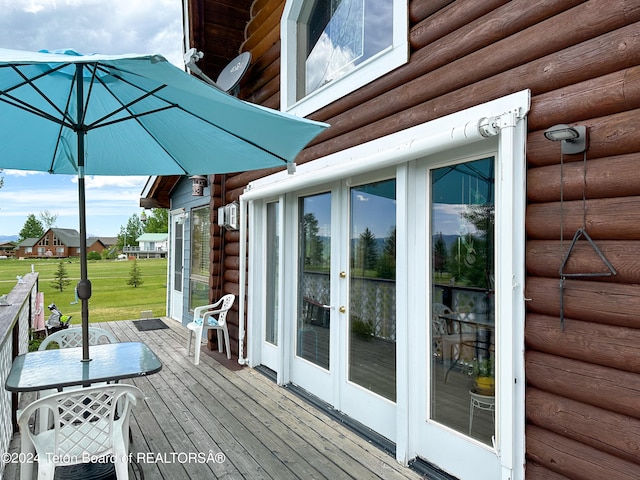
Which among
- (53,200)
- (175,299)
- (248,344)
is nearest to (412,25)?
(248,344)

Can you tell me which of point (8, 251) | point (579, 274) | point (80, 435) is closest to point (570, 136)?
point (579, 274)

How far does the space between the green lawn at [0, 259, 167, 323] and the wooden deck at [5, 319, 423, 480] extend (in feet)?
15.9

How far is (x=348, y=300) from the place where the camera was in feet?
10.7

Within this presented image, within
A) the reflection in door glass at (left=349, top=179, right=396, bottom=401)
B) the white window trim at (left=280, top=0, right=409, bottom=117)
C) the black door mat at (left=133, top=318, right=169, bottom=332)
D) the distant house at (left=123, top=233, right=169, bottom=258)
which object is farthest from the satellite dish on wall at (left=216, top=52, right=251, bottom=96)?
the distant house at (left=123, top=233, right=169, bottom=258)

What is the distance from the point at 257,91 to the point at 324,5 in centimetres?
127

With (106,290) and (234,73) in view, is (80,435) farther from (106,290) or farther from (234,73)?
(106,290)

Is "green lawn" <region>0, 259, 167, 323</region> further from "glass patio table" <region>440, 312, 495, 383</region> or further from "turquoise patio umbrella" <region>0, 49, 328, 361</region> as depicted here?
"glass patio table" <region>440, 312, 495, 383</region>

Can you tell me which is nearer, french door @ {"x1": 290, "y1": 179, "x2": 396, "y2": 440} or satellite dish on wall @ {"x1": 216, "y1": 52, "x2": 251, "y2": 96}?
french door @ {"x1": 290, "y1": 179, "x2": 396, "y2": 440}

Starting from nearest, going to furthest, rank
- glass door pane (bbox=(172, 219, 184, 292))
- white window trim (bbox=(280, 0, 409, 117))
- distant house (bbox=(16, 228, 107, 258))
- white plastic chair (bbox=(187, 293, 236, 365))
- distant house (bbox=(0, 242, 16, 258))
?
white window trim (bbox=(280, 0, 409, 117))
white plastic chair (bbox=(187, 293, 236, 365))
glass door pane (bbox=(172, 219, 184, 292))
distant house (bbox=(0, 242, 16, 258))
distant house (bbox=(16, 228, 107, 258))

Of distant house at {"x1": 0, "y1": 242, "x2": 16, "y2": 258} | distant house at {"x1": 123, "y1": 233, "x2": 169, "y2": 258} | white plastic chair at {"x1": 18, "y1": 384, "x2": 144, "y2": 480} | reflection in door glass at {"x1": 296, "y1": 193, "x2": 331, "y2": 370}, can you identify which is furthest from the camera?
distant house at {"x1": 123, "y1": 233, "x2": 169, "y2": 258}

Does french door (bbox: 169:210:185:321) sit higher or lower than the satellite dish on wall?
lower

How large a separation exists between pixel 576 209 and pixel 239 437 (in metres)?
2.53

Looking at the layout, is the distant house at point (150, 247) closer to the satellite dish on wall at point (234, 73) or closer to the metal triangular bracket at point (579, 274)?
the satellite dish on wall at point (234, 73)

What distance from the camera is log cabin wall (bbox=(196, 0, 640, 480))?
1664 millimetres
